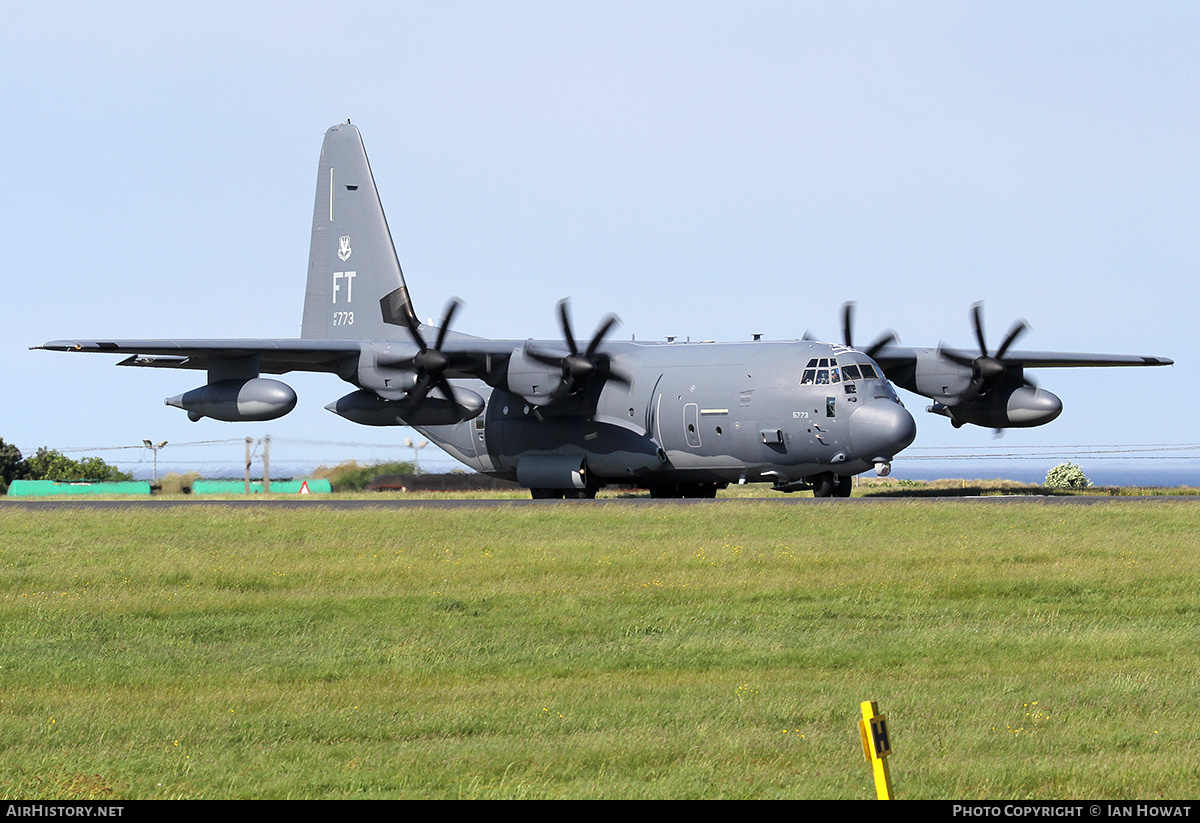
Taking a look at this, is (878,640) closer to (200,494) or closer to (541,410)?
(541,410)

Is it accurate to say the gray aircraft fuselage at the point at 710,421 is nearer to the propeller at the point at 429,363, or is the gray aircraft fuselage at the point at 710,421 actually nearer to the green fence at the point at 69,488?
the propeller at the point at 429,363

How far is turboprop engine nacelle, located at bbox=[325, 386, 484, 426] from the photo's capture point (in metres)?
A: 34.0

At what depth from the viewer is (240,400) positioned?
1284 inches

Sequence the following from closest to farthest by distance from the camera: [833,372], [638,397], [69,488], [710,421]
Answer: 1. [833,372]
2. [710,421]
3. [638,397]
4. [69,488]

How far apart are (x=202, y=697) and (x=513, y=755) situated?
3600mm

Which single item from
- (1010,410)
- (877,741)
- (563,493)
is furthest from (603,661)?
(1010,410)

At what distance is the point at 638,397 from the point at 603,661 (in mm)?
21777

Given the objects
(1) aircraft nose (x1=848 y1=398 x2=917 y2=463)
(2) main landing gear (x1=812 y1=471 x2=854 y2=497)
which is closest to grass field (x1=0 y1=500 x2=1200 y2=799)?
(1) aircraft nose (x1=848 y1=398 x2=917 y2=463)

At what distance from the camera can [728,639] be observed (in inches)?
572

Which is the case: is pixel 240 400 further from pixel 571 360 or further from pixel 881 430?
pixel 881 430

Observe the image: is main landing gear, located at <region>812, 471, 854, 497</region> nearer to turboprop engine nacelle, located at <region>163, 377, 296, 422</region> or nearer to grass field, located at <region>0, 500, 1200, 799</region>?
grass field, located at <region>0, 500, 1200, 799</region>

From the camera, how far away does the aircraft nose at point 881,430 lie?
30.5m

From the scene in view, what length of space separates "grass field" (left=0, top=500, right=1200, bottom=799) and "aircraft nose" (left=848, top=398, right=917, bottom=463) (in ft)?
17.0
